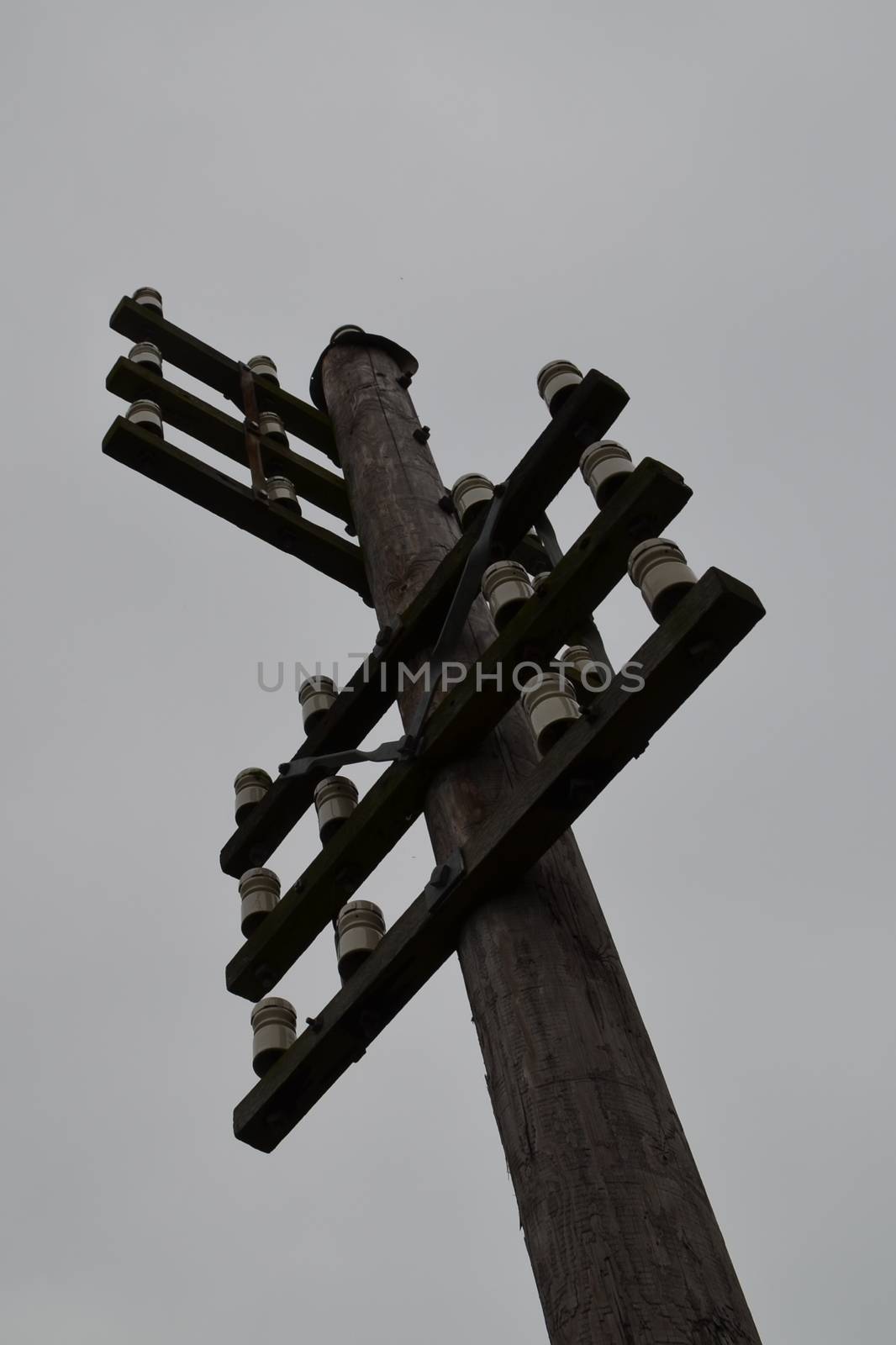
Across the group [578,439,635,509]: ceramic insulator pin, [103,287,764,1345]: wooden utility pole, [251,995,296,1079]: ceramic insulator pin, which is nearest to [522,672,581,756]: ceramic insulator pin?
[103,287,764,1345]: wooden utility pole

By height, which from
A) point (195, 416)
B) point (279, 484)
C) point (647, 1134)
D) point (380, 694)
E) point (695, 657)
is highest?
point (195, 416)

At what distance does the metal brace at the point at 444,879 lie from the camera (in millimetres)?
3357

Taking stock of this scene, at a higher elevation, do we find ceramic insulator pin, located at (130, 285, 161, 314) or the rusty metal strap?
ceramic insulator pin, located at (130, 285, 161, 314)

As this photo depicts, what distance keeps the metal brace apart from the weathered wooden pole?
97 mm

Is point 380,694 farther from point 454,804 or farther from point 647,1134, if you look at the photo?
point 647,1134

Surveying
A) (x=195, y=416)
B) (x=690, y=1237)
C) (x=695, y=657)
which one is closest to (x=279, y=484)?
(x=195, y=416)

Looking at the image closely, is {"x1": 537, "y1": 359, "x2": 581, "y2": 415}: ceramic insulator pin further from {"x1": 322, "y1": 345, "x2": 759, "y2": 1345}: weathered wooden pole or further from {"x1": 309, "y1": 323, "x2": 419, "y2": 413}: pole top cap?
{"x1": 309, "y1": 323, "x2": 419, "y2": 413}: pole top cap

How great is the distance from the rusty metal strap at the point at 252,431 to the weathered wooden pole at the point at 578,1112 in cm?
230

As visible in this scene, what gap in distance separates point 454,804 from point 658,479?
976 millimetres

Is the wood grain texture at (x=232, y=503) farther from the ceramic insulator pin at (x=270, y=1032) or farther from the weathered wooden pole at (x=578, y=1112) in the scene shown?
the ceramic insulator pin at (x=270, y=1032)

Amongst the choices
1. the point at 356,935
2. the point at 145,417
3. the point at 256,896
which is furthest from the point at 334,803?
the point at 145,417

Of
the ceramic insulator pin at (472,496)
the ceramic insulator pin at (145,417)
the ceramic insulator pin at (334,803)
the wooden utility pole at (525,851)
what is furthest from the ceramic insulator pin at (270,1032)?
the ceramic insulator pin at (145,417)

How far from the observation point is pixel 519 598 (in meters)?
3.81

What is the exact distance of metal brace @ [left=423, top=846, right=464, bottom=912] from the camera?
11.0ft
